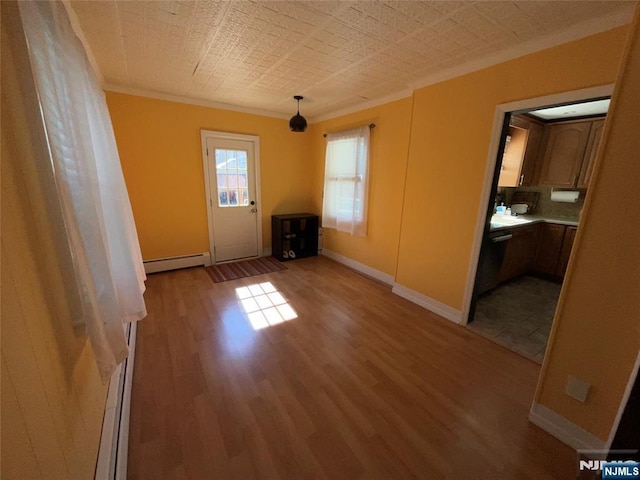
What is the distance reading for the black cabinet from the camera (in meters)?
4.30

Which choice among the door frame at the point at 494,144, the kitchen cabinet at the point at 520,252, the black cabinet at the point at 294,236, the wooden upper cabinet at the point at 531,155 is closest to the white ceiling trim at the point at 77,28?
the black cabinet at the point at 294,236

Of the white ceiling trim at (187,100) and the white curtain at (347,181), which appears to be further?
the white curtain at (347,181)

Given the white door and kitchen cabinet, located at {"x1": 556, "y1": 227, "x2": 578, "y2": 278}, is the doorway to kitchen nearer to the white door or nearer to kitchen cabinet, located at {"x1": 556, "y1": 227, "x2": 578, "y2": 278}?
kitchen cabinet, located at {"x1": 556, "y1": 227, "x2": 578, "y2": 278}

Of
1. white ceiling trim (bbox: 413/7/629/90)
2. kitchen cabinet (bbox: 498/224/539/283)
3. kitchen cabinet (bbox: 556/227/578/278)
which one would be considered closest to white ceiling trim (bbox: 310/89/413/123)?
white ceiling trim (bbox: 413/7/629/90)

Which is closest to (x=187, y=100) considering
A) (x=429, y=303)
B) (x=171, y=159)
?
(x=171, y=159)

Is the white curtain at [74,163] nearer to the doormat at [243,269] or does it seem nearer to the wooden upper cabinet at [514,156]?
the doormat at [243,269]

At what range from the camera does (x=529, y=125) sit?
3.36 meters

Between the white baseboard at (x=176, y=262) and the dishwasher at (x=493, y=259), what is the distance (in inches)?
151

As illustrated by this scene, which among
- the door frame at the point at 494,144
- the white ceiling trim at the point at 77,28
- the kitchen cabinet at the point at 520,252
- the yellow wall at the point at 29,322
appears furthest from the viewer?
the kitchen cabinet at the point at 520,252

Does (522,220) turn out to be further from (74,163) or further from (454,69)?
(74,163)

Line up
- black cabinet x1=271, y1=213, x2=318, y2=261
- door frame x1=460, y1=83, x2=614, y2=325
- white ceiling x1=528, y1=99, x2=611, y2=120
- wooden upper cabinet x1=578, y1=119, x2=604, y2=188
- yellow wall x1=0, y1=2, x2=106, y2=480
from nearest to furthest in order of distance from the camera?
yellow wall x1=0, y1=2, x2=106, y2=480 → door frame x1=460, y1=83, x2=614, y2=325 → white ceiling x1=528, y1=99, x2=611, y2=120 → wooden upper cabinet x1=578, y1=119, x2=604, y2=188 → black cabinet x1=271, y1=213, x2=318, y2=261

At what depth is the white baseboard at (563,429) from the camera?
1346mm

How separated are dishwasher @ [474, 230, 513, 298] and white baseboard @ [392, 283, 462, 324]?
557 millimetres

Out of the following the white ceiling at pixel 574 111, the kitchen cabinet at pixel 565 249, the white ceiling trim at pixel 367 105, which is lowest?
the kitchen cabinet at pixel 565 249
